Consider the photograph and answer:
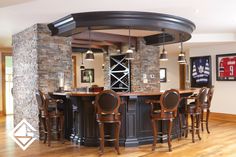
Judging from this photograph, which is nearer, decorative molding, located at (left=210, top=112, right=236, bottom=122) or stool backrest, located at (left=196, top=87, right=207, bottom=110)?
stool backrest, located at (left=196, top=87, right=207, bottom=110)

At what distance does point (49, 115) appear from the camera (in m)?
5.38

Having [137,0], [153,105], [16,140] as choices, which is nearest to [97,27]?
[137,0]

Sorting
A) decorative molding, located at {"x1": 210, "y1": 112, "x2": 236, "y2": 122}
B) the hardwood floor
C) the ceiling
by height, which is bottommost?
the hardwood floor

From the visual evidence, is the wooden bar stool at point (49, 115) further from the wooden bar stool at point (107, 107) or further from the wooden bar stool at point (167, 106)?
the wooden bar stool at point (167, 106)

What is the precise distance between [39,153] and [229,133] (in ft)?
14.1

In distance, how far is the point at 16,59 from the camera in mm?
7000

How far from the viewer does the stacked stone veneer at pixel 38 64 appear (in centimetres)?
588

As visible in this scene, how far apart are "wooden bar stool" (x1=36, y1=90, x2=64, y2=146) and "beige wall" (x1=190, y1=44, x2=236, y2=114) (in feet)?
17.5

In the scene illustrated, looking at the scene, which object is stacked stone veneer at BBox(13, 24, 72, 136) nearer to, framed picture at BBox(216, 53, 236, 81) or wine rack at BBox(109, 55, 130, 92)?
wine rack at BBox(109, 55, 130, 92)

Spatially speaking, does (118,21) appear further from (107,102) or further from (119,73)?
(119,73)

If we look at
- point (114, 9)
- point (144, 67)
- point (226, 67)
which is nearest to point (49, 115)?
point (114, 9)

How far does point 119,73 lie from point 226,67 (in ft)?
10.9

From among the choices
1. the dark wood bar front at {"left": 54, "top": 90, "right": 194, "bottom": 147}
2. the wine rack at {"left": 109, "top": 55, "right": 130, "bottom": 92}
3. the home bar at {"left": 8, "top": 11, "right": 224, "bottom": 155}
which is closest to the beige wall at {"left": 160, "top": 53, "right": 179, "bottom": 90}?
the wine rack at {"left": 109, "top": 55, "right": 130, "bottom": 92}

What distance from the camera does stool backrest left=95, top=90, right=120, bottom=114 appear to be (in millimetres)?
4559
